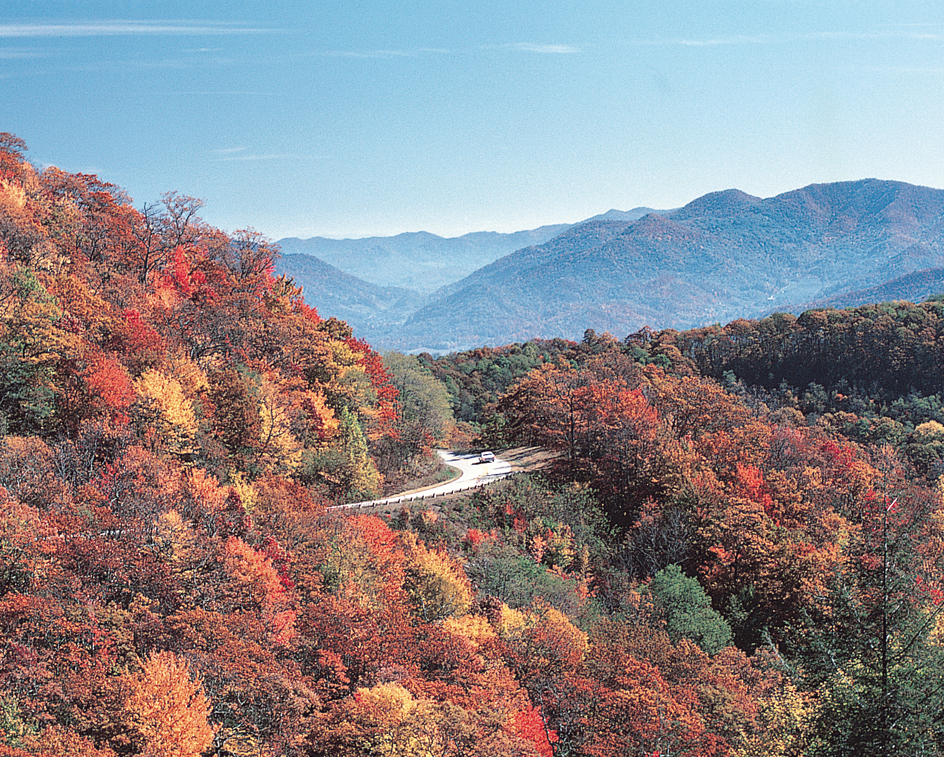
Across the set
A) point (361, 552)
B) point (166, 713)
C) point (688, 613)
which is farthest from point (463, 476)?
point (166, 713)

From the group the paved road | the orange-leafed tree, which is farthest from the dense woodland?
the paved road

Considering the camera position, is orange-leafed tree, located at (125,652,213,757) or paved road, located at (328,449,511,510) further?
paved road, located at (328,449,511,510)

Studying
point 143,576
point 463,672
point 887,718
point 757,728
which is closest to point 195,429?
point 143,576

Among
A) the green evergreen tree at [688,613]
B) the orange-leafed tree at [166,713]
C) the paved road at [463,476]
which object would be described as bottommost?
the green evergreen tree at [688,613]

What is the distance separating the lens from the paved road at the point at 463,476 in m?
42.7

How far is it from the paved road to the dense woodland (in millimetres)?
1783

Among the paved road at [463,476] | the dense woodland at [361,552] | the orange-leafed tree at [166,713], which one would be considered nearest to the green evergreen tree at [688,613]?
the dense woodland at [361,552]

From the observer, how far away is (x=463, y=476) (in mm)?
49562

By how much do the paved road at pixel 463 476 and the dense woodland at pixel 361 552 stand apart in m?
1.78

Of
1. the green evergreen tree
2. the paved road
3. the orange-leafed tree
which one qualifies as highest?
the paved road

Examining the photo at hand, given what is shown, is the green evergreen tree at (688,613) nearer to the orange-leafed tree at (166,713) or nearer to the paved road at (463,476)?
the paved road at (463,476)

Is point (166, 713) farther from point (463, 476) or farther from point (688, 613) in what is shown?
point (463, 476)

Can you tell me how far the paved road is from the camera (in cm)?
4266

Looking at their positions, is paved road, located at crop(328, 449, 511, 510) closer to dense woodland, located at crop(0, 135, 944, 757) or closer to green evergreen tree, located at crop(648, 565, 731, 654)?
dense woodland, located at crop(0, 135, 944, 757)
